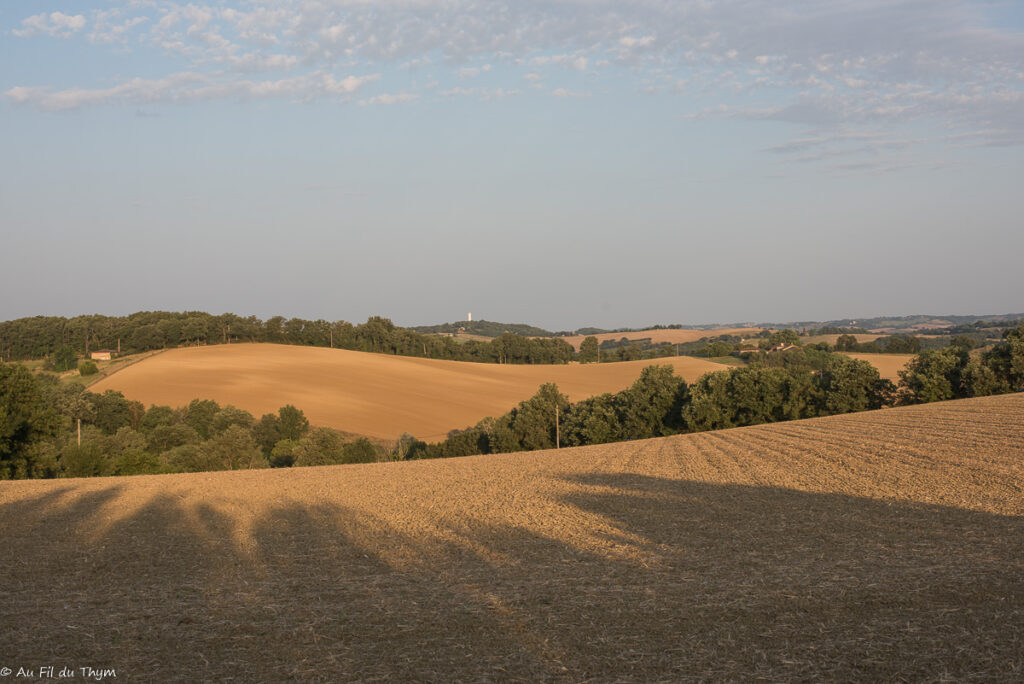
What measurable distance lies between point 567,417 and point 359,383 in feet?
97.2

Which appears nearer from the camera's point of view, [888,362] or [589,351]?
[888,362]

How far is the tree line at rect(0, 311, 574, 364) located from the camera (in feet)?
321

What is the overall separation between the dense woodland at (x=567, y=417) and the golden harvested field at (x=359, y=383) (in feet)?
16.2

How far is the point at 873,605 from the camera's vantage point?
28.1ft

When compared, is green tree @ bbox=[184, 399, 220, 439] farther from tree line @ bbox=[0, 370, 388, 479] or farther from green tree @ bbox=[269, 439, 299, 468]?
green tree @ bbox=[269, 439, 299, 468]

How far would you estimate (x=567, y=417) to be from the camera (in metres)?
53.5

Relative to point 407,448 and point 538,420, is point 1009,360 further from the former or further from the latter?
point 407,448

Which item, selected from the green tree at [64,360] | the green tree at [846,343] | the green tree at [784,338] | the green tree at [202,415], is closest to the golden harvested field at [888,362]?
the green tree at [846,343]

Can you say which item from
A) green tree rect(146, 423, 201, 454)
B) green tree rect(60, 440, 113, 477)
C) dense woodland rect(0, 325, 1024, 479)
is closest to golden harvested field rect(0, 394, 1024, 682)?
green tree rect(60, 440, 113, 477)

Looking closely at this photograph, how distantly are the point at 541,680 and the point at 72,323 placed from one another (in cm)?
11508

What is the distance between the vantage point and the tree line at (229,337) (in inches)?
3851

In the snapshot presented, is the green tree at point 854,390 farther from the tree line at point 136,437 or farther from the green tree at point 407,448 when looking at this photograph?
the tree line at point 136,437

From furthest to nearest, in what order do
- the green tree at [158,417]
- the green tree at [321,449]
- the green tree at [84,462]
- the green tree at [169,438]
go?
the green tree at [158,417]
the green tree at [169,438]
the green tree at [321,449]
the green tree at [84,462]

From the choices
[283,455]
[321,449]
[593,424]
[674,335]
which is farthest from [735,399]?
[674,335]
